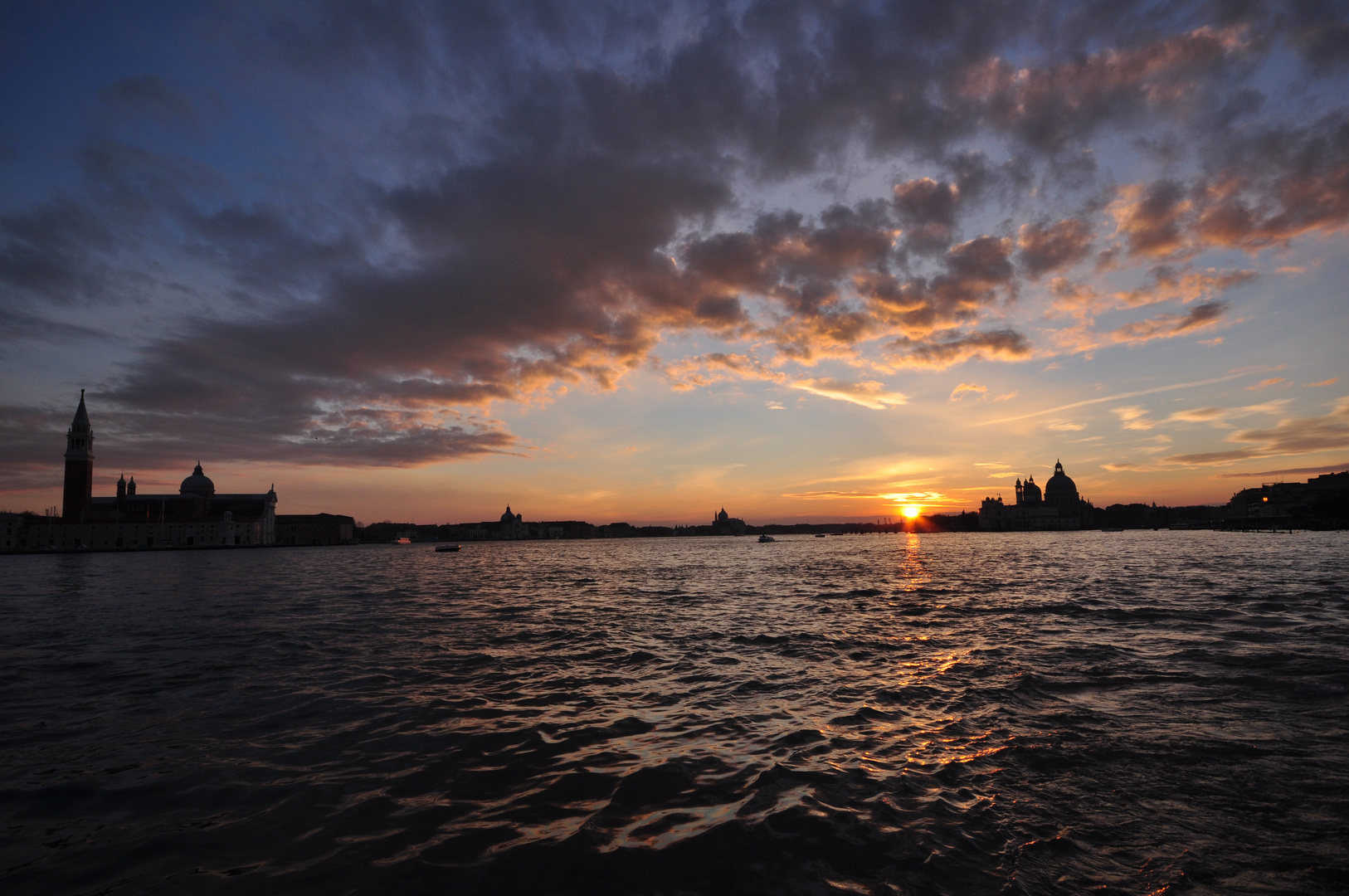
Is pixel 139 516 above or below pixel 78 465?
below

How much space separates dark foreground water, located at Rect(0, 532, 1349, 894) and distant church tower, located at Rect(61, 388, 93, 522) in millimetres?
159920

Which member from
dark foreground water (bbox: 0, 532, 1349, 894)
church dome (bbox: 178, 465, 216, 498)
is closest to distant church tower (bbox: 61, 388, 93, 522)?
church dome (bbox: 178, 465, 216, 498)

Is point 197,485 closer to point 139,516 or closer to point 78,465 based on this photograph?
point 139,516

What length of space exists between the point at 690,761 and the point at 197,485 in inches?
8000

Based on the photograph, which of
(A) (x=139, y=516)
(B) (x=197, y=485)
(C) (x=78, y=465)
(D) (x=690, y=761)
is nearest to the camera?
(D) (x=690, y=761)

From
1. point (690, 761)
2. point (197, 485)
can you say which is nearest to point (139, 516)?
point (197, 485)

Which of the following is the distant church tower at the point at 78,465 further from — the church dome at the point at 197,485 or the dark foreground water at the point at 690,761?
the dark foreground water at the point at 690,761

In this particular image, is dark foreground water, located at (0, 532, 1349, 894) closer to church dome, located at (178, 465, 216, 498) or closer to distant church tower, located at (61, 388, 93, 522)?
distant church tower, located at (61, 388, 93, 522)

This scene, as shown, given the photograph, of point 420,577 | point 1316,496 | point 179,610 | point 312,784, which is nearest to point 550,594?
point 179,610

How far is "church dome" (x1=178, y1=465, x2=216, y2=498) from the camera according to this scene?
165 metres

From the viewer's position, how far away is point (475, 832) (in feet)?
21.3

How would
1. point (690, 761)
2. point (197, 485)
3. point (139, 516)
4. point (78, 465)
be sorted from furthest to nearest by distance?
point (197, 485) < point (139, 516) < point (78, 465) < point (690, 761)

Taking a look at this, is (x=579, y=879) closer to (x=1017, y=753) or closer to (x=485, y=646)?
(x=1017, y=753)

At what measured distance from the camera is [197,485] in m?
166
